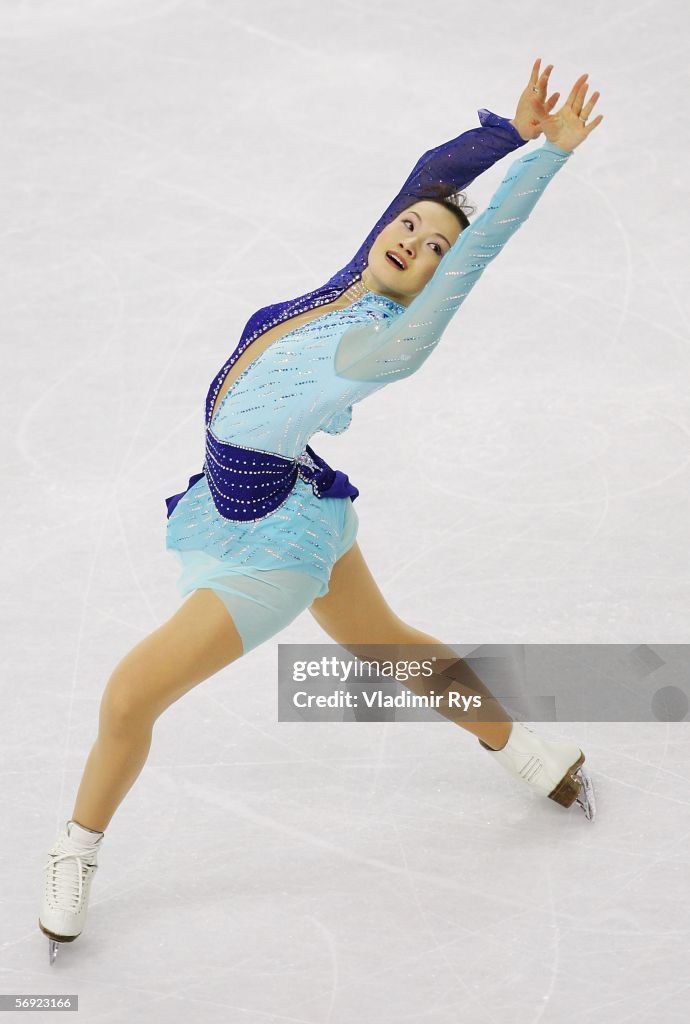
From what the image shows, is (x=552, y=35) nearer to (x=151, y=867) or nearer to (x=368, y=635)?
(x=368, y=635)

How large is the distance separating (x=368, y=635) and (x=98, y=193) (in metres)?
3.26

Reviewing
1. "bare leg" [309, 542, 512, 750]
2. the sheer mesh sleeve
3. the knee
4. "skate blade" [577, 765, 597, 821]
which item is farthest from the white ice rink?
the sheer mesh sleeve

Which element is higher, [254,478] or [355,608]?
[254,478]

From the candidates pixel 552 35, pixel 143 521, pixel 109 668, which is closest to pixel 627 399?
pixel 143 521

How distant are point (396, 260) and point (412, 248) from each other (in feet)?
0.13

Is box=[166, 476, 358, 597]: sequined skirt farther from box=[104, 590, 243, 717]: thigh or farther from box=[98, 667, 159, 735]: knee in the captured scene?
box=[98, 667, 159, 735]: knee

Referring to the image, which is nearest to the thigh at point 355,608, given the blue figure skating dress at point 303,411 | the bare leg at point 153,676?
the blue figure skating dress at point 303,411

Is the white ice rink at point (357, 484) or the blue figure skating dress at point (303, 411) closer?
the blue figure skating dress at point (303, 411)

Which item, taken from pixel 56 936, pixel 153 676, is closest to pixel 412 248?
pixel 153 676

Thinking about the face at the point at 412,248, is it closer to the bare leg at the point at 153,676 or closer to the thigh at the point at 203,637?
the thigh at the point at 203,637

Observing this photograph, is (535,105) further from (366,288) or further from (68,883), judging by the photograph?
(68,883)

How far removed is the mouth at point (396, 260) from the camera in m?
2.98

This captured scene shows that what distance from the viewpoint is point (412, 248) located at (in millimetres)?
2979

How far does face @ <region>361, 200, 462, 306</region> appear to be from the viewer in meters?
2.98
